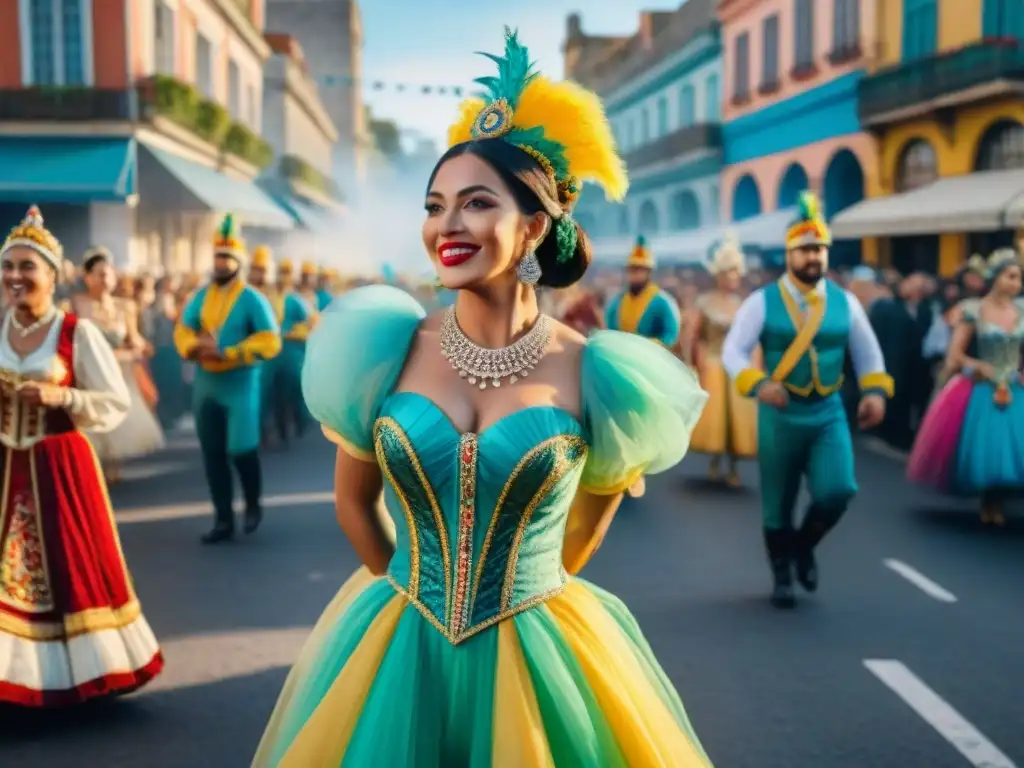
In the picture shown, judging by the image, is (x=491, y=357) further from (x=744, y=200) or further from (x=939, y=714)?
(x=744, y=200)

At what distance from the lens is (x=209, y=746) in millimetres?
4754

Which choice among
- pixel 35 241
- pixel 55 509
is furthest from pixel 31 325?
pixel 55 509

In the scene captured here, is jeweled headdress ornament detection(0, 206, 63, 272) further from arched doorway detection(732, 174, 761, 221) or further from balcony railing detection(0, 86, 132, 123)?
arched doorway detection(732, 174, 761, 221)

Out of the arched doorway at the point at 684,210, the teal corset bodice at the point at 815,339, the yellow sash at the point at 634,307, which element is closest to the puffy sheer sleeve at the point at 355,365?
the teal corset bodice at the point at 815,339

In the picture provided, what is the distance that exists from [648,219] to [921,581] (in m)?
44.6

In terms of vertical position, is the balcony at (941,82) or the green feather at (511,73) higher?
the balcony at (941,82)

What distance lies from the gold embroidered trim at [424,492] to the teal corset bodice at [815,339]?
414 cm

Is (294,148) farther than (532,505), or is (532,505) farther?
(294,148)

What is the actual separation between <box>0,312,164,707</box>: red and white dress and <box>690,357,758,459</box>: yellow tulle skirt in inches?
260

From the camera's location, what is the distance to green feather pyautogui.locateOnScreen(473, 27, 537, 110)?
3.11 meters

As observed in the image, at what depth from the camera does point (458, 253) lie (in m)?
2.98

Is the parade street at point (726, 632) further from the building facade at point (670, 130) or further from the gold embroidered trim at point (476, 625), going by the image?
the building facade at point (670, 130)

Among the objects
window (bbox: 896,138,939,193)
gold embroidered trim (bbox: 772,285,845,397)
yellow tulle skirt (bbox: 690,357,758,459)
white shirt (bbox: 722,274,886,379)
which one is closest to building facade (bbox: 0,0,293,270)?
yellow tulle skirt (bbox: 690,357,758,459)

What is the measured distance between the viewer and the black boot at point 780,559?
6.87 m
